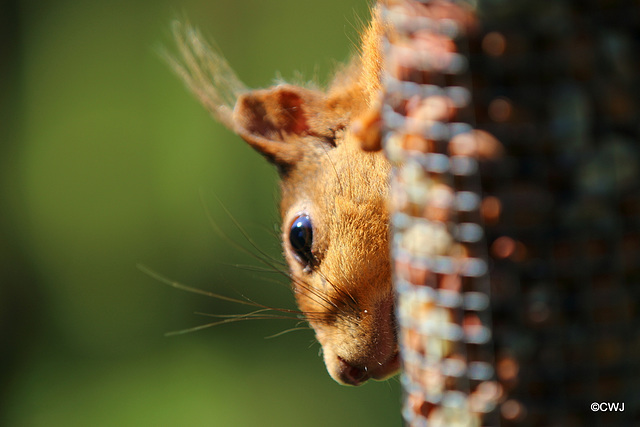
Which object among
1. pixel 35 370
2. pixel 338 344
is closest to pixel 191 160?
pixel 35 370

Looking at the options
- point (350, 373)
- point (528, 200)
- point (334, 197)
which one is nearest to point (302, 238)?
point (334, 197)

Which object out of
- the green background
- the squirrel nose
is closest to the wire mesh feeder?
the squirrel nose

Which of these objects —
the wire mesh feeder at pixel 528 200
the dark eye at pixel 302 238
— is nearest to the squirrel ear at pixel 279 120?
the dark eye at pixel 302 238

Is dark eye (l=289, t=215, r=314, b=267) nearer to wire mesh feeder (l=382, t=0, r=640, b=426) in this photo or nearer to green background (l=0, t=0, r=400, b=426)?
wire mesh feeder (l=382, t=0, r=640, b=426)

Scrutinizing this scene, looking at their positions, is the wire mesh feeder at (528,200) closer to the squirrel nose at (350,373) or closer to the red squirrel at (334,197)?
the red squirrel at (334,197)

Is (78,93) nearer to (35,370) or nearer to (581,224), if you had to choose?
(35,370)

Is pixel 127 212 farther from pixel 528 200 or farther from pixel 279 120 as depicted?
pixel 528 200
